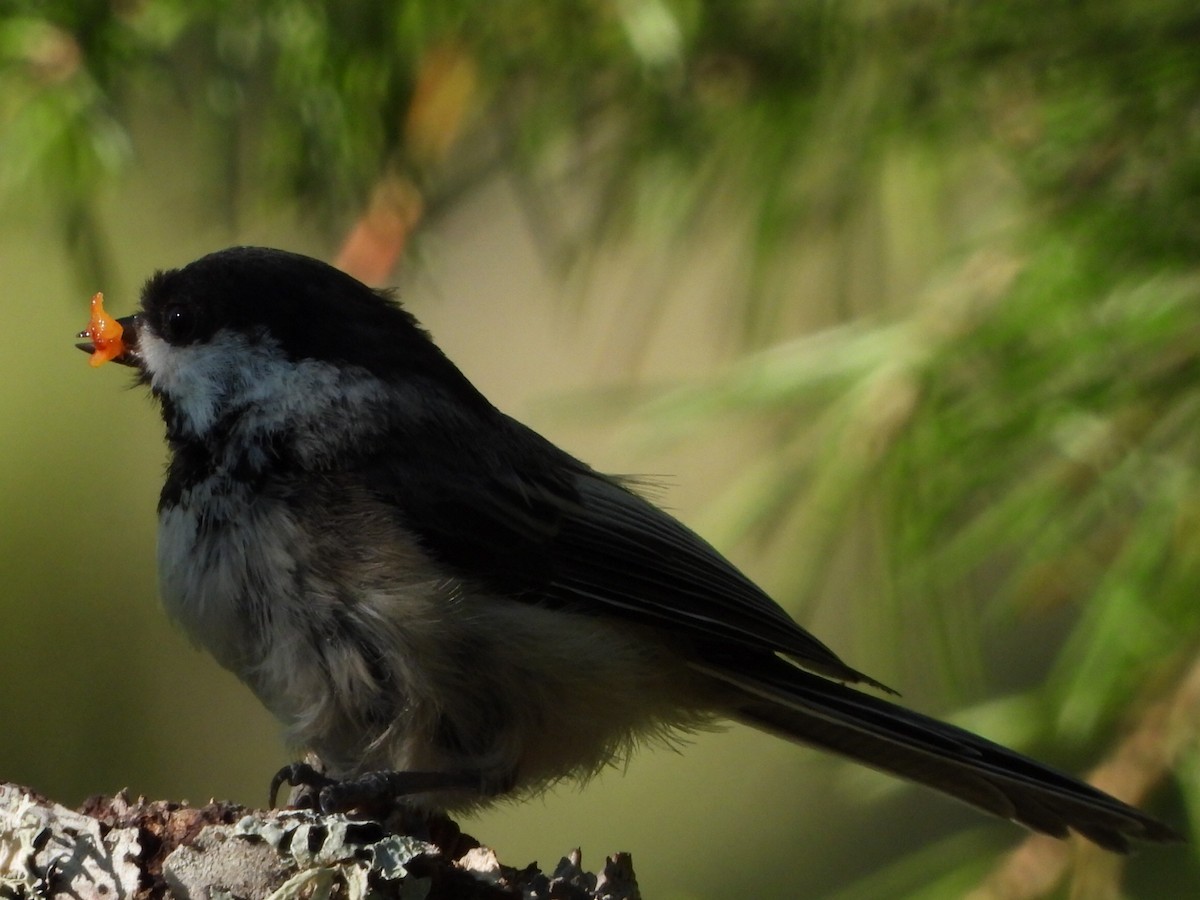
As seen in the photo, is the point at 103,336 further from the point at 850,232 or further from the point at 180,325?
the point at 850,232

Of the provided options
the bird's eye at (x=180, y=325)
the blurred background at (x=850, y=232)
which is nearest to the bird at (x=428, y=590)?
the bird's eye at (x=180, y=325)

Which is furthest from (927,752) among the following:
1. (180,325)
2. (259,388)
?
(180,325)

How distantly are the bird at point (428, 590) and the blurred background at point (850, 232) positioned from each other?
11 cm

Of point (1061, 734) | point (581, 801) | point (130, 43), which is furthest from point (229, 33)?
point (581, 801)

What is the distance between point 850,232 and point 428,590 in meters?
0.65

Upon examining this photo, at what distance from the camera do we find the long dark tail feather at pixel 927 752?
1.37 m

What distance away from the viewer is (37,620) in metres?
2.31

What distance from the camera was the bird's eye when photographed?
4.98 ft

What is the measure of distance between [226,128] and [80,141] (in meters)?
0.17

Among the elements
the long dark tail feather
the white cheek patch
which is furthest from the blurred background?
the white cheek patch

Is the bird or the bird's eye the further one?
the bird's eye

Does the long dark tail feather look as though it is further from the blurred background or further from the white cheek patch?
the white cheek patch

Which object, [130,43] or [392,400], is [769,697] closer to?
[392,400]

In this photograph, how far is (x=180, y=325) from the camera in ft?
5.00
